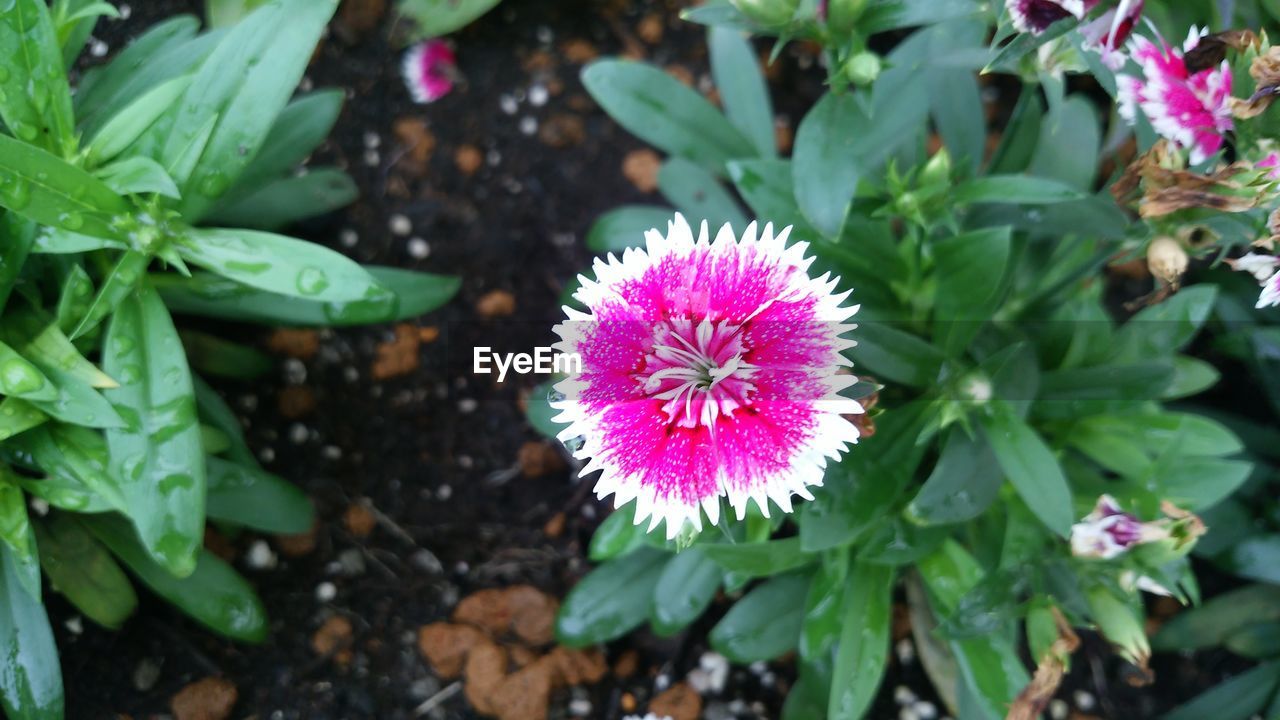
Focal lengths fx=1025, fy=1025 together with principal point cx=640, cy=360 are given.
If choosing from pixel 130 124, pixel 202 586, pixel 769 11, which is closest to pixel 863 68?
pixel 769 11

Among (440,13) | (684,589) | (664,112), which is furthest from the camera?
(440,13)

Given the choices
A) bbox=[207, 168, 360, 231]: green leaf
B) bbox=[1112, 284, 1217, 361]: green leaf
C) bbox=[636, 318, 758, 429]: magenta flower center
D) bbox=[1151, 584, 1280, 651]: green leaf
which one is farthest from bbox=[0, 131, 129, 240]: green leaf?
bbox=[1151, 584, 1280, 651]: green leaf

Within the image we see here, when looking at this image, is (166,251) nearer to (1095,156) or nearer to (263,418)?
(263,418)

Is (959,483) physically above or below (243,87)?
below

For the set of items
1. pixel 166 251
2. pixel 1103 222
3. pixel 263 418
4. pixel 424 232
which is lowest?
pixel 263 418

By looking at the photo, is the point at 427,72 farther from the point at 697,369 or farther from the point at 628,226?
the point at 697,369

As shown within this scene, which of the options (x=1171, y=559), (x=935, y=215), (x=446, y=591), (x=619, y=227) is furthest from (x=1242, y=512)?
(x=446, y=591)

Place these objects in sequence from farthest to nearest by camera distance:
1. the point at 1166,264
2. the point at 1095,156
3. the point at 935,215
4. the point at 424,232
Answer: the point at 424,232 → the point at 1095,156 → the point at 935,215 → the point at 1166,264
